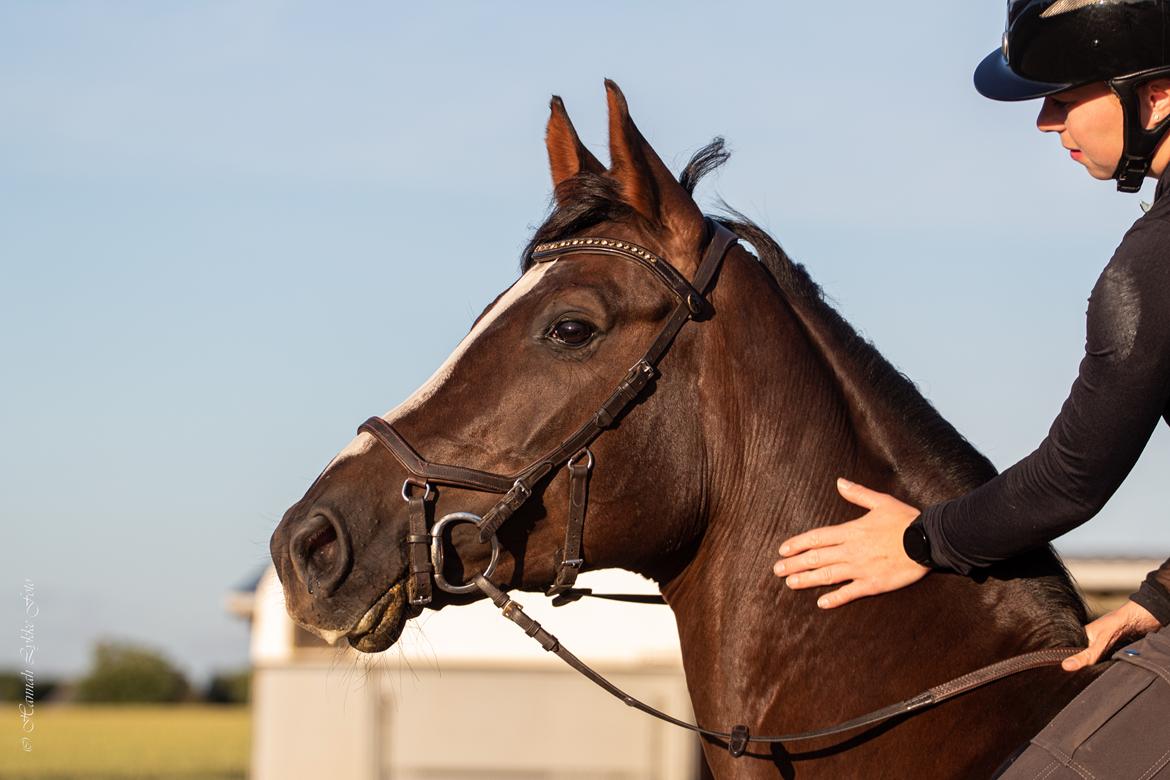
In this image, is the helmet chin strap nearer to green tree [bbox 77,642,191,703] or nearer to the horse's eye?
the horse's eye

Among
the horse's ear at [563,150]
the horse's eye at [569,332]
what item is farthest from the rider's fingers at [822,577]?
the horse's ear at [563,150]

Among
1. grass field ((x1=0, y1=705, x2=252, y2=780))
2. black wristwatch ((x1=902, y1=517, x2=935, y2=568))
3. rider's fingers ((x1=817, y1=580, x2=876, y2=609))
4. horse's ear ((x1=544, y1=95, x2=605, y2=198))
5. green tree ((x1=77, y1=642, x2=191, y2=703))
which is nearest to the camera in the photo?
black wristwatch ((x1=902, y1=517, x2=935, y2=568))

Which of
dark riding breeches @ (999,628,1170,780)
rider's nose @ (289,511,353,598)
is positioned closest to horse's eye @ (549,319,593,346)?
rider's nose @ (289,511,353,598)

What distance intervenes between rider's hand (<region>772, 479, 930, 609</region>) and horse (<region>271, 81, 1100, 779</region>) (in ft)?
0.25

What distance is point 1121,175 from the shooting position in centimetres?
333

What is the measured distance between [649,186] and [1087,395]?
5.00ft

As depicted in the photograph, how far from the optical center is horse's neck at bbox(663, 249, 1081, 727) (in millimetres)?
3641

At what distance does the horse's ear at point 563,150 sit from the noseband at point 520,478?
2.09 ft

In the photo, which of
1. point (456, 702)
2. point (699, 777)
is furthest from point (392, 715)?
point (699, 777)

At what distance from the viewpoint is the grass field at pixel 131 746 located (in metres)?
36.6

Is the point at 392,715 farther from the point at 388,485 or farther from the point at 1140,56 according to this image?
the point at 1140,56

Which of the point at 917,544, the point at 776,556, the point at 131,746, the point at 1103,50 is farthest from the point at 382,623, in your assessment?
the point at 131,746

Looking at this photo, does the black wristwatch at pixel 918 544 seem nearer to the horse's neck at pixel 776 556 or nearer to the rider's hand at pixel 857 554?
the rider's hand at pixel 857 554

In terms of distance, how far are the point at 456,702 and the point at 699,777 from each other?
2.76 metres
